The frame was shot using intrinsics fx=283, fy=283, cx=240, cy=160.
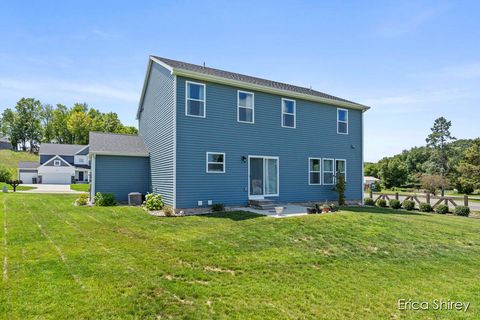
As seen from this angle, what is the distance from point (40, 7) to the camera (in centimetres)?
1149

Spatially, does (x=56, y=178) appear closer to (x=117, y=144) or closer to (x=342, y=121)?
(x=117, y=144)

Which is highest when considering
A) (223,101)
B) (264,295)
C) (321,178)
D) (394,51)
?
(394,51)

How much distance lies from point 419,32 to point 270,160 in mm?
8931

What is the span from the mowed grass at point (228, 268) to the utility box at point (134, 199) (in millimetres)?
4133

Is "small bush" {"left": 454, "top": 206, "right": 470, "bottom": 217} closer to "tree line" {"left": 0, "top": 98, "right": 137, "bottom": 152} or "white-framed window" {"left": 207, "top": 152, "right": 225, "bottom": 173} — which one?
"white-framed window" {"left": 207, "top": 152, "right": 225, "bottom": 173}

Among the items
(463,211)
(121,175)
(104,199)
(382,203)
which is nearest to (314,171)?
(382,203)

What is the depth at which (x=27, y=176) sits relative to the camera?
142 ft

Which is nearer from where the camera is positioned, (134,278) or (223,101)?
(134,278)

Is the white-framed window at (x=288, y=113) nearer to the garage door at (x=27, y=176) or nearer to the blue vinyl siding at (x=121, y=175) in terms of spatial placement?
the blue vinyl siding at (x=121, y=175)

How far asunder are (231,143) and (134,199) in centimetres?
584

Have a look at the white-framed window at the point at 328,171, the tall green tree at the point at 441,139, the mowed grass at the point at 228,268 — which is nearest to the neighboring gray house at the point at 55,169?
the mowed grass at the point at 228,268

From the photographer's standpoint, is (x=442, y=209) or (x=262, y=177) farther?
(x=442, y=209)

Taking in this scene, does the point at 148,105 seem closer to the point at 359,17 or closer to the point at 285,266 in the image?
the point at 359,17

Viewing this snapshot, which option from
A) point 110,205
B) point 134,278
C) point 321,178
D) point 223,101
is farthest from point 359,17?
point 110,205
